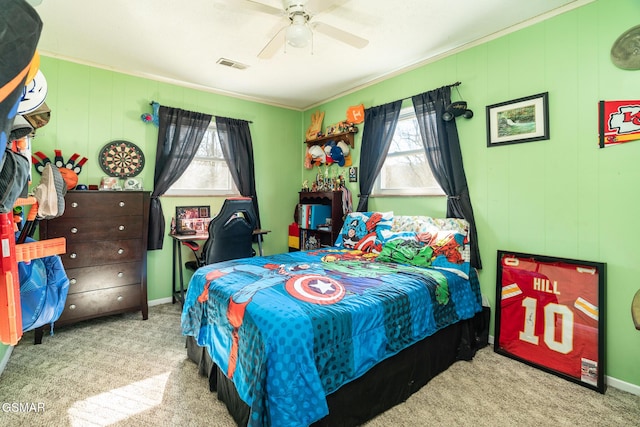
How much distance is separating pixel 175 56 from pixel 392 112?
2.33 meters

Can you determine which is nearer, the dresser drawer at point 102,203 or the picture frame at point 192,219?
the dresser drawer at point 102,203

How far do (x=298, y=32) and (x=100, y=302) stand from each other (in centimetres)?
299

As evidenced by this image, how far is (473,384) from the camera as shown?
2.02 m

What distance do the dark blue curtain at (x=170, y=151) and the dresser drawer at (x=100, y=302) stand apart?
58 centimetres

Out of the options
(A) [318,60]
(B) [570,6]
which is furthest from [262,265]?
(B) [570,6]

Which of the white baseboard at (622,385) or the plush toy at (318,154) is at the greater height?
the plush toy at (318,154)

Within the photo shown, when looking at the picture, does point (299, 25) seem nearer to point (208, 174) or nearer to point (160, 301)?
point (208, 174)

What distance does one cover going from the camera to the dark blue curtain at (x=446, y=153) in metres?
2.74

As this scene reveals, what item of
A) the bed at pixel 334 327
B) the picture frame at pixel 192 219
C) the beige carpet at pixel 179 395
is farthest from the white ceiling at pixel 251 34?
the beige carpet at pixel 179 395

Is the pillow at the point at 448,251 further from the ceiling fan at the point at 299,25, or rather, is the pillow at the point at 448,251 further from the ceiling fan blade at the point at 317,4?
the ceiling fan blade at the point at 317,4

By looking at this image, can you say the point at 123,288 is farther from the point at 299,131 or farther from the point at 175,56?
the point at 299,131

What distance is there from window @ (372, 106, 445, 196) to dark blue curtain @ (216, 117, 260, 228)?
1721mm

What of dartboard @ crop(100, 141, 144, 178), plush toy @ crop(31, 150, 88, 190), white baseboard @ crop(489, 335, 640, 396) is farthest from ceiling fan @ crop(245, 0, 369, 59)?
white baseboard @ crop(489, 335, 640, 396)

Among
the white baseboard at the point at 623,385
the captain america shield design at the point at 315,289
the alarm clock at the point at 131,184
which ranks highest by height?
the alarm clock at the point at 131,184
